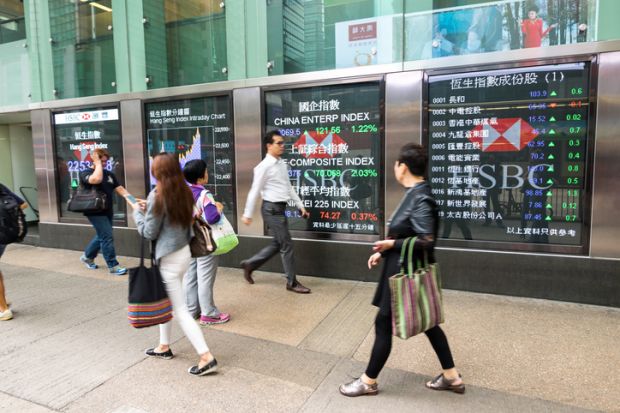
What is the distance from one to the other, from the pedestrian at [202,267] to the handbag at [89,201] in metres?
2.28

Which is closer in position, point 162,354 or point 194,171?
point 162,354

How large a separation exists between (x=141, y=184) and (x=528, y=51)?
574 centimetres

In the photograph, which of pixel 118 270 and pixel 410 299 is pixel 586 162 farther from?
pixel 118 270

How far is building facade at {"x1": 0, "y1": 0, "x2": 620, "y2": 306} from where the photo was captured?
4730mm

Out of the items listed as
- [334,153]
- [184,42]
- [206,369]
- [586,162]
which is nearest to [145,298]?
[206,369]

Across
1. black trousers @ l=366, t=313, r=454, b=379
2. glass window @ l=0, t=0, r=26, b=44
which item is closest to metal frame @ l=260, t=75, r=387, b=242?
black trousers @ l=366, t=313, r=454, b=379

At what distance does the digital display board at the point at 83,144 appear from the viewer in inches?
293

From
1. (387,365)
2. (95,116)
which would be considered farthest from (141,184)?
(387,365)

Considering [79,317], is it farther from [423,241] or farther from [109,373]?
[423,241]

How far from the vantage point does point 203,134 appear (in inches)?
263

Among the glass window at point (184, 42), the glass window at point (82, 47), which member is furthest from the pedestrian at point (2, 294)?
the glass window at point (82, 47)

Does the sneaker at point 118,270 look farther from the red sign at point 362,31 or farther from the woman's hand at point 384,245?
the woman's hand at point 384,245

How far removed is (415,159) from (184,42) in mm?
5257

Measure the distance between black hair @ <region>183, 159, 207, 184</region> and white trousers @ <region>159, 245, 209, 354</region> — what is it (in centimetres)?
84
